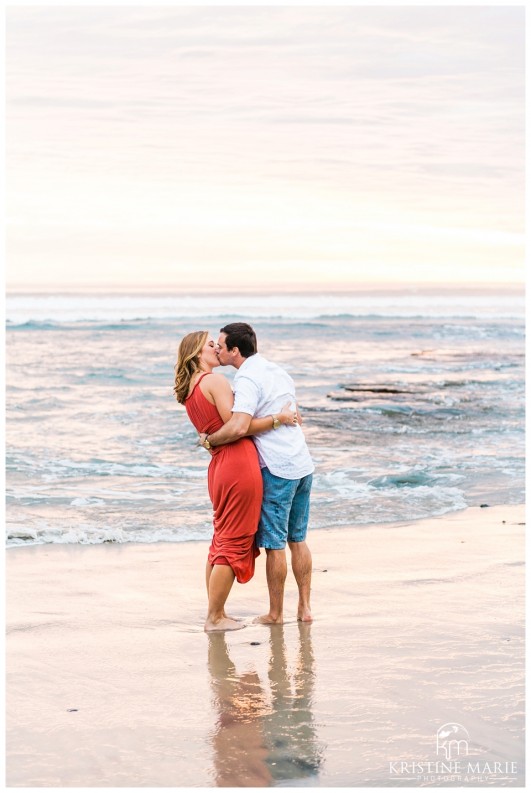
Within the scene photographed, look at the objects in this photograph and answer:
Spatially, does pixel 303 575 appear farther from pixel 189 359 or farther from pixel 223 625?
pixel 189 359

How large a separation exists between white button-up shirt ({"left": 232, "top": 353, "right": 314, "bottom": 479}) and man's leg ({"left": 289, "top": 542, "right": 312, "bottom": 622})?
497mm

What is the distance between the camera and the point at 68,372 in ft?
83.4

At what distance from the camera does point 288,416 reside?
5.84 metres

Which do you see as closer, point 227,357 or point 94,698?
point 94,698

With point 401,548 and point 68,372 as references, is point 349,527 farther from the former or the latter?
point 68,372

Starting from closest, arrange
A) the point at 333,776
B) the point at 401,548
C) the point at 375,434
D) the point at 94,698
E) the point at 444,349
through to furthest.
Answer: the point at 333,776 → the point at 94,698 → the point at 401,548 → the point at 375,434 → the point at 444,349

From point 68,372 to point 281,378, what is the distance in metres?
20.2

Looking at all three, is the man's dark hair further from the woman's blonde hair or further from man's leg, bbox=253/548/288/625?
man's leg, bbox=253/548/288/625

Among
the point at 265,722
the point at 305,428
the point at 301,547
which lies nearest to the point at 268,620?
the point at 301,547

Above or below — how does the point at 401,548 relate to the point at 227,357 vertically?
below

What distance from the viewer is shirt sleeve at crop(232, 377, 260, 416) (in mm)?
5715

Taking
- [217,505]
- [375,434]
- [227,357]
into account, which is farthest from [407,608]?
[375,434]

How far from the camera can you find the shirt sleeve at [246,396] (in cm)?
571


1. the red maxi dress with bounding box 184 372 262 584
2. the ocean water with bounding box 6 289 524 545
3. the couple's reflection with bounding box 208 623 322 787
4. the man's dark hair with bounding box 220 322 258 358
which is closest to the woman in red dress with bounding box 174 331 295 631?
the red maxi dress with bounding box 184 372 262 584
